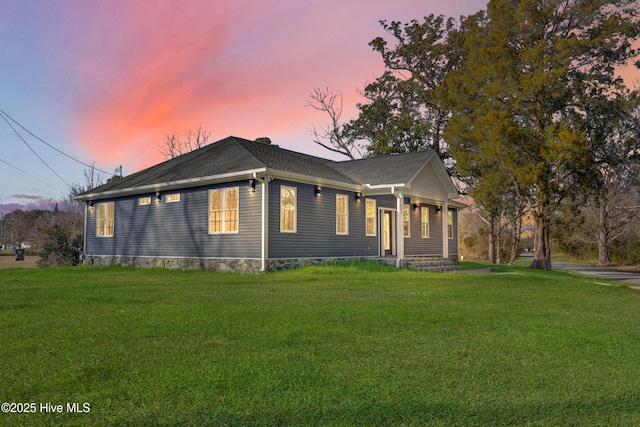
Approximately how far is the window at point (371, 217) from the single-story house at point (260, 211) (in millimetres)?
40

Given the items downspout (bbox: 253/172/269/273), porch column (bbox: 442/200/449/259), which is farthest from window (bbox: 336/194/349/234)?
porch column (bbox: 442/200/449/259)

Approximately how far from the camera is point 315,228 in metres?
15.9

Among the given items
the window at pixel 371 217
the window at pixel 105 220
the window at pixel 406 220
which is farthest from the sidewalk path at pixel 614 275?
the window at pixel 105 220

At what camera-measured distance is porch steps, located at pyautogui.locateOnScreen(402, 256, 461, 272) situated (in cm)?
1728

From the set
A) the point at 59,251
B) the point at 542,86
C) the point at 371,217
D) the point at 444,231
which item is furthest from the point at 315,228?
the point at 59,251

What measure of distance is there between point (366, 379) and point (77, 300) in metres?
6.35

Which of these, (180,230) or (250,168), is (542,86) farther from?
(180,230)

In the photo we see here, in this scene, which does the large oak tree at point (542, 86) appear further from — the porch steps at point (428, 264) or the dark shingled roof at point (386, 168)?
the porch steps at point (428, 264)

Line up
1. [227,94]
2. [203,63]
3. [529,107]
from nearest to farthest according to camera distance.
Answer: [203,63], [227,94], [529,107]

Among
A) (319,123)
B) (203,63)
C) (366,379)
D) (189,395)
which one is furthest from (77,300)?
(319,123)

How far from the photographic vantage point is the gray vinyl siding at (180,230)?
1457 centimetres

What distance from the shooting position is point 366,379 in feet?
12.6

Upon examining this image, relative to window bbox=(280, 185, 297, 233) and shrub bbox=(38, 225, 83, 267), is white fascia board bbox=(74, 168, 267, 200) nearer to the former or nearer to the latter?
window bbox=(280, 185, 297, 233)

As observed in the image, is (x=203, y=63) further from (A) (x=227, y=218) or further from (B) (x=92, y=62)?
(A) (x=227, y=218)
